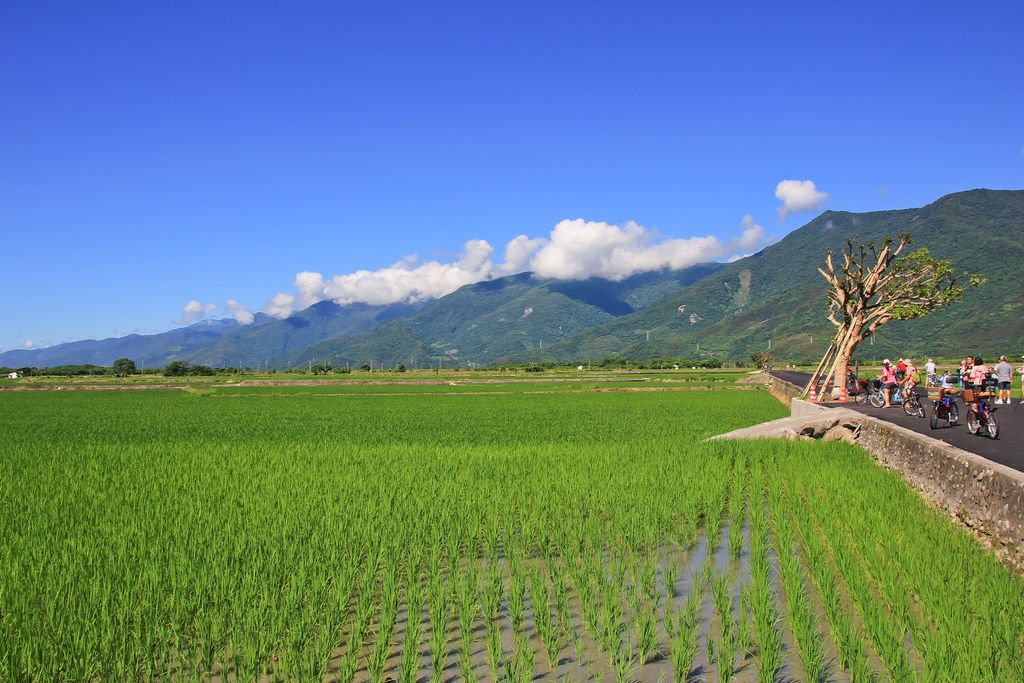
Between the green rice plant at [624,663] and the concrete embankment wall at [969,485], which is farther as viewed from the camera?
the concrete embankment wall at [969,485]

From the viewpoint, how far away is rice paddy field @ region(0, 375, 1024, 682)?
4.94 meters

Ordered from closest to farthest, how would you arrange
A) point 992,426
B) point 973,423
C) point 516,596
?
point 516,596 < point 992,426 < point 973,423

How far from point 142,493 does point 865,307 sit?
2416 cm

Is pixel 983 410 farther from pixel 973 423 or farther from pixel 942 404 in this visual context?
pixel 942 404

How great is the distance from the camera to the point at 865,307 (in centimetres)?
2764

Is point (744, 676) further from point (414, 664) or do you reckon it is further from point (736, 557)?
point (736, 557)

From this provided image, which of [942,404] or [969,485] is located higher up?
[942,404]

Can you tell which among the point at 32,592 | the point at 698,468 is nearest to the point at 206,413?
the point at 698,468

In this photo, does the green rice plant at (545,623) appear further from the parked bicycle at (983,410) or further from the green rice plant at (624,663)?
the parked bicycle at (983,410)

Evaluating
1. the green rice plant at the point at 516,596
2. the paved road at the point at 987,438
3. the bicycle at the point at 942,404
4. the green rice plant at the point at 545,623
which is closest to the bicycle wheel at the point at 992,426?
the paved road at the point at 987,438

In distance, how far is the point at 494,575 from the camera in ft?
22.0

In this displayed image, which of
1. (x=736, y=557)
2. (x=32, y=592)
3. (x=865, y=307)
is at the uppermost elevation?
(x=865, y=307)

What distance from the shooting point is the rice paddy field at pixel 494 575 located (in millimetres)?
4941

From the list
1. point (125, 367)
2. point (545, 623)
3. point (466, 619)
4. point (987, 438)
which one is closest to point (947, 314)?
point (125, 367)
